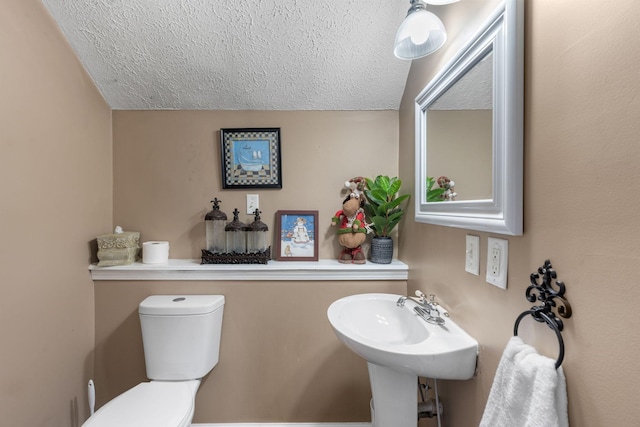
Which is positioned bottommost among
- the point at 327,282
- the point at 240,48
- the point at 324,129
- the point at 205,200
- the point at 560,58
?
the point at 327,282

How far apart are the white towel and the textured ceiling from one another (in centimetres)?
129

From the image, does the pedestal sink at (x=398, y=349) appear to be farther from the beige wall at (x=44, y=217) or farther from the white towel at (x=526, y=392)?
the beige wall at (x=44, y=217)

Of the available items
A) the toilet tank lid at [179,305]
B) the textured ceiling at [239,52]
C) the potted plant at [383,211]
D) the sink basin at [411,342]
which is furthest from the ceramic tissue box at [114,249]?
the potted plant at [383,211]

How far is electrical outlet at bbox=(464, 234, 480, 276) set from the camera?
Result: 2.61ft

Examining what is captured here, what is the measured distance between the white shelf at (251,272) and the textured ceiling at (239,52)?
0.90 m

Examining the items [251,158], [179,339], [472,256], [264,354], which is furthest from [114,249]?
[472,256]

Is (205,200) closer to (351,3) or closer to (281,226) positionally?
(281,226)

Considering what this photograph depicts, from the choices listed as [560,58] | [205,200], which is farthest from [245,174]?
[560,58]

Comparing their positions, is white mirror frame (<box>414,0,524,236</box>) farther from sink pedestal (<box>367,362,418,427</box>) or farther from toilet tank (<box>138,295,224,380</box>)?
toilet tank (<box>138,295,224,380</box>)

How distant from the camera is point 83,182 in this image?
4.21ft

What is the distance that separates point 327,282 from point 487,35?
1.17 meters

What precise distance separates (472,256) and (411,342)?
0.44m

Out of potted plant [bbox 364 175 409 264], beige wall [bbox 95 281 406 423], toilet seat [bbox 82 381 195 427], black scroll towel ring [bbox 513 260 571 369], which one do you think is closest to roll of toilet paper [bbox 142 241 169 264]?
beige wall [bbox 95 281 406 423]

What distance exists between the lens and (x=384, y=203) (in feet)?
4.52
